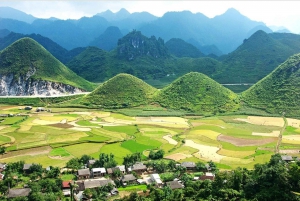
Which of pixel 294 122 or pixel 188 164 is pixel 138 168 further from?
pixel 294 122

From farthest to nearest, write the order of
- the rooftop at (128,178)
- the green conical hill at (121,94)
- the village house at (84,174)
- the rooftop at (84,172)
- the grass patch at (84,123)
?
the green conical hill at (121,94) → the grass patch at (84,123) → the rooftop at (84,172) → the village house at (84,174) → the rooftop at (128,178)

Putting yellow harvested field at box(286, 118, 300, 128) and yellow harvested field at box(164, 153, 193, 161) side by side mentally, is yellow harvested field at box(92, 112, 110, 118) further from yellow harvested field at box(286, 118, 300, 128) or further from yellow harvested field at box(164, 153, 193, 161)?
yellow harvested field at box(286, 118, 300, 128)

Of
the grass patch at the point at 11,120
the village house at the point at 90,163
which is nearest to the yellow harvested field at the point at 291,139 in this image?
the village house at the point at 90,163

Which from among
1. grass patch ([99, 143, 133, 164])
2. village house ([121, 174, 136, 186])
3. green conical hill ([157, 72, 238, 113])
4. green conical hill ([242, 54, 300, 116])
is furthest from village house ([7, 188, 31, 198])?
green conical hill ([242, 54, 300, 116])

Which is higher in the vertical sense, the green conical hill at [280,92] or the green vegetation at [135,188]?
the green conical hill at [280,92]

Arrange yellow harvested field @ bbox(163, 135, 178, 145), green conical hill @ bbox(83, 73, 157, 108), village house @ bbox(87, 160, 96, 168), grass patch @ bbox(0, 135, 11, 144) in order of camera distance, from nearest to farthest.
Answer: village house @ bbox(87, 160, 96, 168)
grass patch @ bbox(0, 135, 11, 144)
yellow harvested field @ bbox(163, 135, 178, 145)
green conical hill @ bbox(83, 73, 157, 108)

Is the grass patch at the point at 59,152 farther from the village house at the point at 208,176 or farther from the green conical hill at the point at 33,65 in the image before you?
the green conical hill at the point at 33,65
